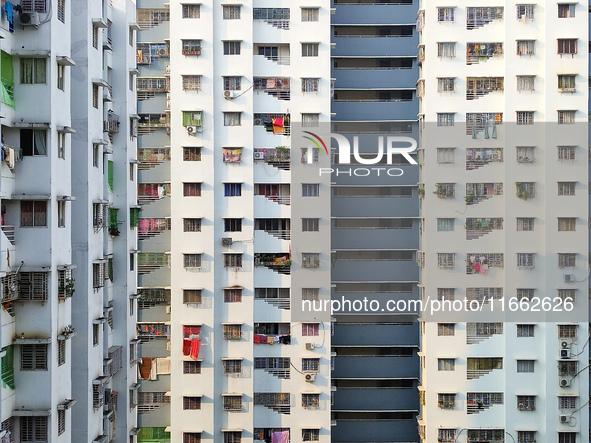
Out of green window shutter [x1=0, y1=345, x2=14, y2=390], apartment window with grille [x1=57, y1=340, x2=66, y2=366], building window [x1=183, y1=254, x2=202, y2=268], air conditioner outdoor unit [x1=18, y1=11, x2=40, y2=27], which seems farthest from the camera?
building window [x1=183, y1=254, x2=202, y2=268]

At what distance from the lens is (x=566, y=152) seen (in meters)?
17.1

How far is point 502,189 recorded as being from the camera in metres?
17.4

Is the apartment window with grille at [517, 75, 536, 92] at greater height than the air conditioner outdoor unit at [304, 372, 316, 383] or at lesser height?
greater

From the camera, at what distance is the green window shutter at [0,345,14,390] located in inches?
388

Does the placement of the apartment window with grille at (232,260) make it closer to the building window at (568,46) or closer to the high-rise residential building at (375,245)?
the high-rise residential building at (375,245)

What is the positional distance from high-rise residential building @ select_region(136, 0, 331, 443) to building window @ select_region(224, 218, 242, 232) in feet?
0.10

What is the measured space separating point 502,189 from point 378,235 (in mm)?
3148

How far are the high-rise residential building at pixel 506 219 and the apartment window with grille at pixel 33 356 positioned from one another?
9.72 m

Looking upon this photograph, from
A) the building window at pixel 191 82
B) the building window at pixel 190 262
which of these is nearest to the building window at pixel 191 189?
the building window at pixel 190 262

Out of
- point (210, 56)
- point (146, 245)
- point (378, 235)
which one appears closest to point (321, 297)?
point (378, 235)

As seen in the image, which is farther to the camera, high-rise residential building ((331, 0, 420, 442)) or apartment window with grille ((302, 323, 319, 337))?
high-rise residential building ((331, 0, 420, 442))

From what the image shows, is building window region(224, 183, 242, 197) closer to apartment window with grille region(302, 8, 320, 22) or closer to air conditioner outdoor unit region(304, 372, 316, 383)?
apartment window with grille region(302, 8, 320, 22)

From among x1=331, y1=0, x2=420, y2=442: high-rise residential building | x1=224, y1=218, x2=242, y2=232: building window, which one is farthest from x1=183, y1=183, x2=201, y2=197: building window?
x1=331, y1=0, x2=420, y2=442: high-rise residential building

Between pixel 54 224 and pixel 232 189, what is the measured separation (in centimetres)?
735
